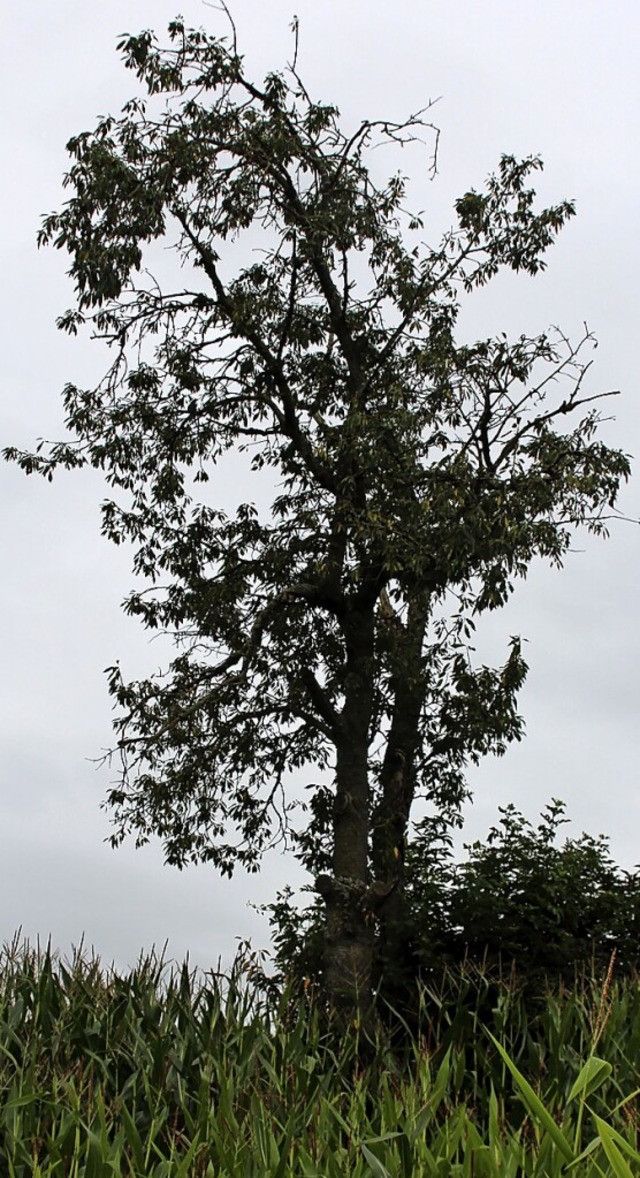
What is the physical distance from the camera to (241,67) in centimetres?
1750

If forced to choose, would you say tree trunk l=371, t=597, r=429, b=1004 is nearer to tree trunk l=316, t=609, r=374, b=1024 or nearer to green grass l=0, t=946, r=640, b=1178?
tree trunk l=316, t=609, r=374, b=1024

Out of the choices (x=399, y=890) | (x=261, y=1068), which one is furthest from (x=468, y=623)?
(x=261, y=1068)

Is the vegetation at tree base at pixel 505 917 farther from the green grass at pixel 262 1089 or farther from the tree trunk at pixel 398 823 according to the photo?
the green grass at pixel 262 1089

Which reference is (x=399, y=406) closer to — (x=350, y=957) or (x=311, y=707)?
(x=311, y=707)

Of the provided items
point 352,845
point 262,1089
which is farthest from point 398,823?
point 262,1089

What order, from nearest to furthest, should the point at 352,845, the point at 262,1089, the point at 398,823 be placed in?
1. the point at 262,1089
2. the point at 352,845
3. the point at 398,823

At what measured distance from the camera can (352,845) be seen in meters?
16.7

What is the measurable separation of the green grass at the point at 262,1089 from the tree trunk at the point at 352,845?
2968 millimetres

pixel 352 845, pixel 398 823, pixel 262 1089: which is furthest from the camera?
pixel 398 823

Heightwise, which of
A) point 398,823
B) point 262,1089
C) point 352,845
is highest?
point 398,823

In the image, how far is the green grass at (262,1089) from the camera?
723cm

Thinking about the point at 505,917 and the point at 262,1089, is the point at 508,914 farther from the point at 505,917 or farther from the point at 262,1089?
the point at 262,1089

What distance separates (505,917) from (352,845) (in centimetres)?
210

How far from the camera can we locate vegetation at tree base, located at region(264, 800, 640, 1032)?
53.5 feet
